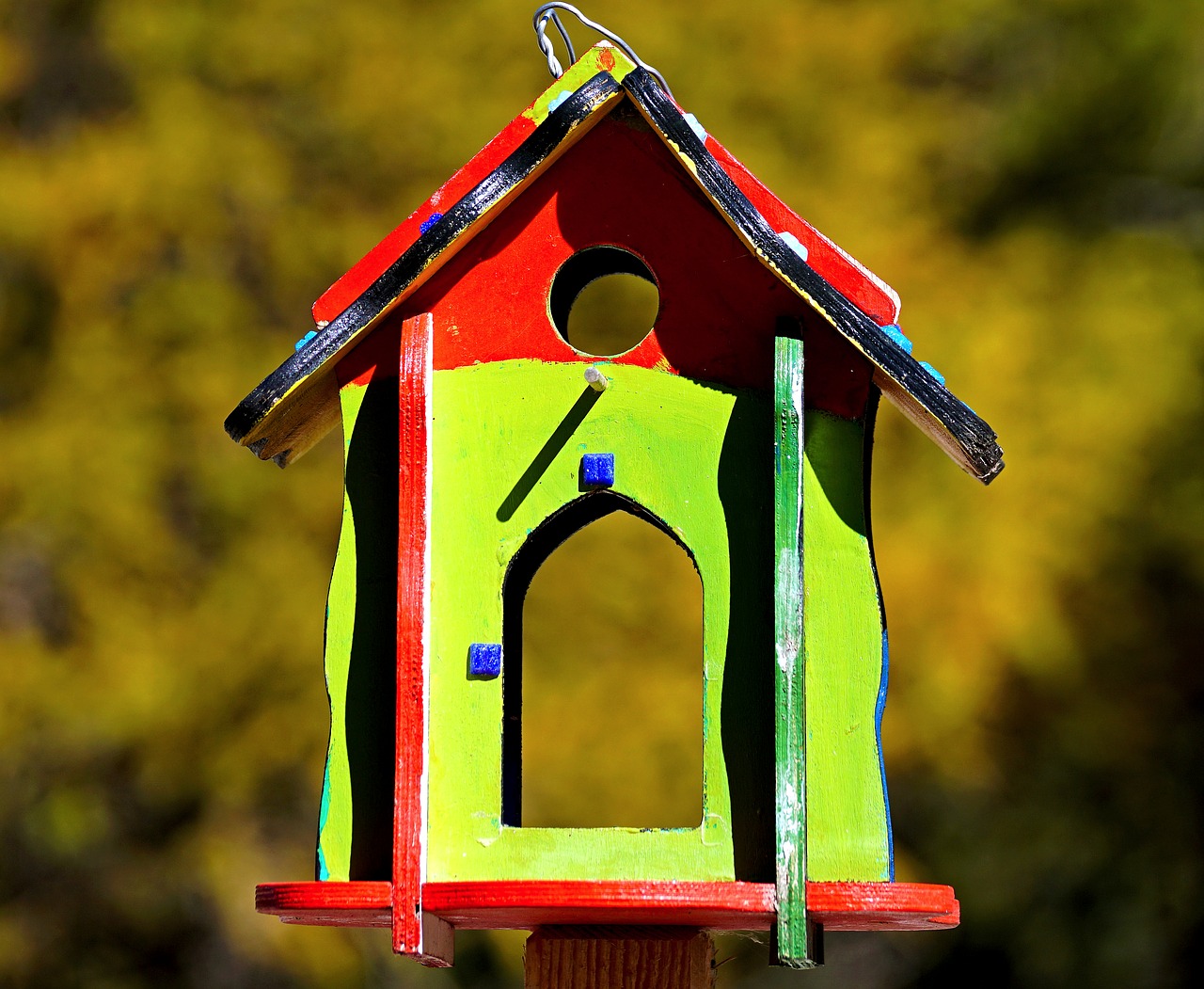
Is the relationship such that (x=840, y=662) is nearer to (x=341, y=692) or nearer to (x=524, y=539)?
(x=524, y=539)

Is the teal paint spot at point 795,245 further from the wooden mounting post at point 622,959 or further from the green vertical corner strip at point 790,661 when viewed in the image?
the wooden mounting post at point 622,959

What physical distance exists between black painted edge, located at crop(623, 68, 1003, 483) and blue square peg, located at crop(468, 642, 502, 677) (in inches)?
26.4

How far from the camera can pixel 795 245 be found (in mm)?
2889

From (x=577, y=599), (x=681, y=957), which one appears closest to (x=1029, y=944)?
(x=577, y=599)

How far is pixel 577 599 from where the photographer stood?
7.55 m

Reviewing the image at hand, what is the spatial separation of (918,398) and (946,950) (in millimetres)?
5124

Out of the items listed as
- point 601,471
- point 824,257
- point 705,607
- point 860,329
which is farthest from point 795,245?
point 705,607

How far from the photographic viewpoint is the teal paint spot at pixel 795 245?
2.86 meters

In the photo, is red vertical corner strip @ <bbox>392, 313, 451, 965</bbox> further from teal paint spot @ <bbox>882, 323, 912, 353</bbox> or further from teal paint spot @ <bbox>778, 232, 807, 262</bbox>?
teal paint spot @ <bbox>882, 323, 912, 353</bbox>

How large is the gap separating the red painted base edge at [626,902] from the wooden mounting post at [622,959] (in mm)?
131

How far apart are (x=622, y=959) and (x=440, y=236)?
109 cm

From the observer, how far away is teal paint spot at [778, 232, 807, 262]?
9.37 ft

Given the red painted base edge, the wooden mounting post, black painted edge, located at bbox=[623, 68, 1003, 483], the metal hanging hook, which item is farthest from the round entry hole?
the red painted base edge

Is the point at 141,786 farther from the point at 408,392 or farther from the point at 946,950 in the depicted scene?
the point at 408,392
